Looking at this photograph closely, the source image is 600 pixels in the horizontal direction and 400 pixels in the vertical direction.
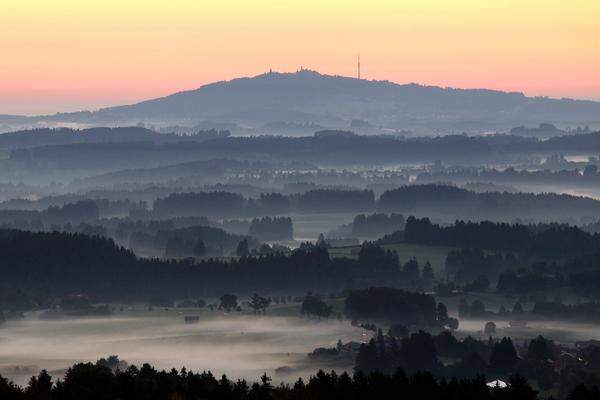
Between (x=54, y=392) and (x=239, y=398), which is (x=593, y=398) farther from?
(x=54, y=392)

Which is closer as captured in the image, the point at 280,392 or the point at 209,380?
the point at 280,392

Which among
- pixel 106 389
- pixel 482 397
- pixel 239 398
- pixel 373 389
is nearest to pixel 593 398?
pixel 482 397

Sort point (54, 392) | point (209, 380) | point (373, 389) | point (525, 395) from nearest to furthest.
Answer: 1. point (525, 395)
2. point (54, 392)
3. point (373, 389)
4. point (209, 380)

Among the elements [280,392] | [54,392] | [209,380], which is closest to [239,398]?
[280,392]

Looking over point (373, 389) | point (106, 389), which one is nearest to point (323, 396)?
point (373, 389)

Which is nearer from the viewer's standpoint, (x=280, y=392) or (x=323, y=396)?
(x=280, y=392)

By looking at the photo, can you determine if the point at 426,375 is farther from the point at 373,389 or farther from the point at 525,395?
the point at 525,395

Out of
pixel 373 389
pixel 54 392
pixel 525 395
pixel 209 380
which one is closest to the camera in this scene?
pixel 525 395

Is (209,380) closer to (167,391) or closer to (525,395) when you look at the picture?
(167,391)
